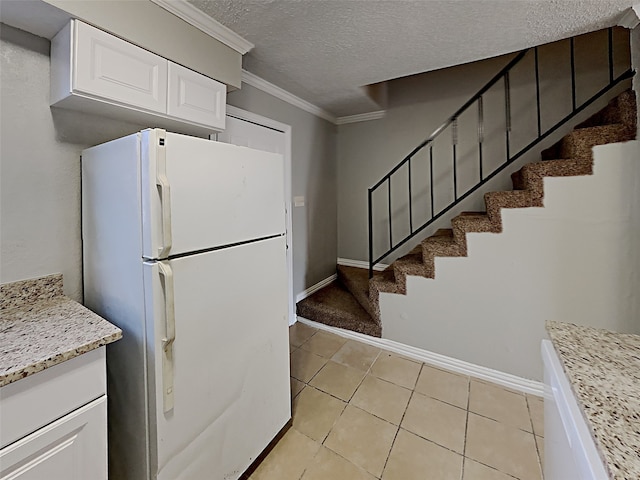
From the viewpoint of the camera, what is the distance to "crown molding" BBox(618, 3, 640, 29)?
4.95ft

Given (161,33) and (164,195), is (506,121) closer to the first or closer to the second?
(161,33)

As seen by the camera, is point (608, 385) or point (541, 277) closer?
point (608, 385)

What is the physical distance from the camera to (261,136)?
250cm

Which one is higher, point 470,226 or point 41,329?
point 470,226

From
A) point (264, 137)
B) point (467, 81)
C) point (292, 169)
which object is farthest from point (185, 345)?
point (467, 81)

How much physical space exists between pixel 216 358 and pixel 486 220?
6.56 ft

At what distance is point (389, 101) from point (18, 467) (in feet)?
13.1

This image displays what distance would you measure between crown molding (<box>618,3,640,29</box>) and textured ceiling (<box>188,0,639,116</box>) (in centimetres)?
3

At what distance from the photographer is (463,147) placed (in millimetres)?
3229

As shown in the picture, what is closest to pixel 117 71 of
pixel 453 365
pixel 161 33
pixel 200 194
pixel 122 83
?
pixel 122 83

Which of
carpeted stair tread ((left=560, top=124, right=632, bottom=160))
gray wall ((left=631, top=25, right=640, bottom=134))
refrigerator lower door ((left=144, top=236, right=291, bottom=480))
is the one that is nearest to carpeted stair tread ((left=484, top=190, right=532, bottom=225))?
carpeted stair tread ((left=560, top=124, right=632, bottom=160))

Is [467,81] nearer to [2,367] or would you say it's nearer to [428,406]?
[428,406]

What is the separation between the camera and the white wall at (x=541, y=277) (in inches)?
67.8

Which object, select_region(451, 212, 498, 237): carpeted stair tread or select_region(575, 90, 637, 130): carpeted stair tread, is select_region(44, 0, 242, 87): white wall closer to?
select_region(451, 212, 498, 237): carpeted stair tread
